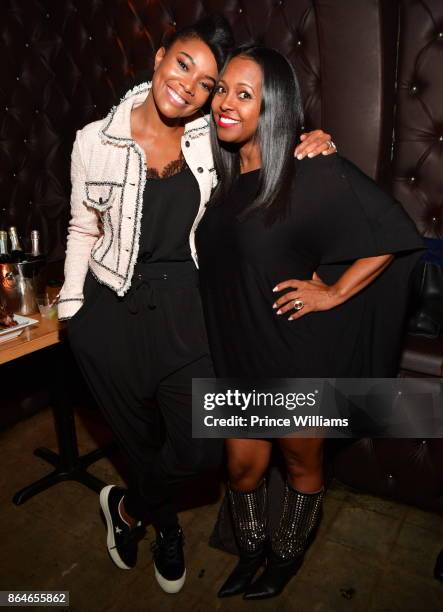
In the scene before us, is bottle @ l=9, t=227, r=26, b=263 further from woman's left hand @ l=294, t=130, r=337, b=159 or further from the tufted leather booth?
Answer: woman's left hand @ l=294, t=130, r=337, b=159

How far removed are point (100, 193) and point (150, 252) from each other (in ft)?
0.83

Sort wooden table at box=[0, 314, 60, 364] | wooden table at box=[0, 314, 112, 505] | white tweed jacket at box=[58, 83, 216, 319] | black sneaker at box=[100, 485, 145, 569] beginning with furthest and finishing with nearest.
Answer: wooden table at box=[0, 314, 112, 505] → black sneaker at box=[100, 485, 145, 569] → wooden table at box=[0, 314, 60, 364] → white tweed jacket at box=[58, 83, 216, 319]

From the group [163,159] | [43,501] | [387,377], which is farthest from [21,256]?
[387,377]

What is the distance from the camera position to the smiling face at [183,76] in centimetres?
150

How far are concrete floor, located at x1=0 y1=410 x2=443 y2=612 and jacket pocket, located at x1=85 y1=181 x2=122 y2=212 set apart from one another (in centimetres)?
136

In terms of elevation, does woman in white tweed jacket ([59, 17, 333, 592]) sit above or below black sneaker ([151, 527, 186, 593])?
above

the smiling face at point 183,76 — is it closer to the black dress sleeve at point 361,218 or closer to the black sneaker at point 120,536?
the black dress sleeve at point 361,218

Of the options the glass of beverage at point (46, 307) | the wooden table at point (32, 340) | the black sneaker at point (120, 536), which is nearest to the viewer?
the wooden table at point (32, 340)

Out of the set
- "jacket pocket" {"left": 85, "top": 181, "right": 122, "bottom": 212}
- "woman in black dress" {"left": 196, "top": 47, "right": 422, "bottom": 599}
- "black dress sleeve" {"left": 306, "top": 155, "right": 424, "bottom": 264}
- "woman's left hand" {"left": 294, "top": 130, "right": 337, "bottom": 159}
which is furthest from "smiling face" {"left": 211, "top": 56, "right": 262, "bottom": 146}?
"jacket pocket" {"left": 85, "top": 181, "right": 122, "bottom": 212}

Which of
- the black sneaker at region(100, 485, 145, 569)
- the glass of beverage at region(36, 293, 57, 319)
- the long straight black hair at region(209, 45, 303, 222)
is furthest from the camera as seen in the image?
the glass of beverage at region(36, 293, 57, 319)

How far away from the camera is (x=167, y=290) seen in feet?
5.25

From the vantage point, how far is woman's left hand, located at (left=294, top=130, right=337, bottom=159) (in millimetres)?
1481

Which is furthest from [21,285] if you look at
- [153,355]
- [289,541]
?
[289,541]

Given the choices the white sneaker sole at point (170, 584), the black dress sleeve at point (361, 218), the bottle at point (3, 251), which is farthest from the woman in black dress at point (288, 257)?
the bottle at point (3, 251)
